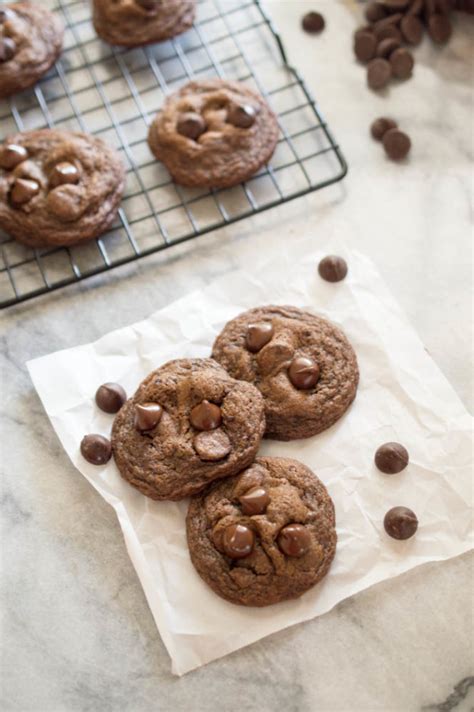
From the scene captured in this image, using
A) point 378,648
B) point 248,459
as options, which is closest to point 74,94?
point 248,459

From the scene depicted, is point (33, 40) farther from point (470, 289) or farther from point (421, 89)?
point (470, 289)

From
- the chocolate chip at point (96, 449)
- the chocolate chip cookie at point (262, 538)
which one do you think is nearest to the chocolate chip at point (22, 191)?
the chocolate chip at point (96, 449)

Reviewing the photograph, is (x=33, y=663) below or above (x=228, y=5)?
below

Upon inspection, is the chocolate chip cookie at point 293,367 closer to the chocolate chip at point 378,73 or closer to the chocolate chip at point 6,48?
the chocolate chip at point 378,73

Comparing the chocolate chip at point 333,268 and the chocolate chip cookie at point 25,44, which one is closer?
the chocolate chip at point 333,268

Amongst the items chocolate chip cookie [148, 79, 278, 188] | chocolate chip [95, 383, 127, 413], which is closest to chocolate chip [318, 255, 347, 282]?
chocolate chip cookie [148, 79, 278, 188]

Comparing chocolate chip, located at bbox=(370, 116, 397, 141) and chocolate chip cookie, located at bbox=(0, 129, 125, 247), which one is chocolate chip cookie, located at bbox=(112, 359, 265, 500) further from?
chocolate chip, located at bbox=(370, 116, 397, 141)
